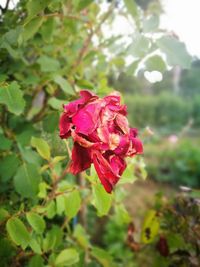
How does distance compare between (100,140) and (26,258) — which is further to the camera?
(26,258)

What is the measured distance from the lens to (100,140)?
0.55 meters

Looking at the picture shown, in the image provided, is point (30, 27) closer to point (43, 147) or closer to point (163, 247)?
point (43, 147)

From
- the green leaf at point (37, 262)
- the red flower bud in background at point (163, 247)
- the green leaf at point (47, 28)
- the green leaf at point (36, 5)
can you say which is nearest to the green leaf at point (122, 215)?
the red flower bud in background at point (163, 247)

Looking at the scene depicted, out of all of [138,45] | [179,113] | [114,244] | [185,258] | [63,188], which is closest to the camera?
[138,45]

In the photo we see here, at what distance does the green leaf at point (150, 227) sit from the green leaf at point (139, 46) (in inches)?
24.5

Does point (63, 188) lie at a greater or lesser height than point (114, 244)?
greater

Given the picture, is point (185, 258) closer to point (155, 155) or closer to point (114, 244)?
point (114, 244)

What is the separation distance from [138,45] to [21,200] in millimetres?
504

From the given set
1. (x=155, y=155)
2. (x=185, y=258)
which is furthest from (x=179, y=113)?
(x=185, y=258)

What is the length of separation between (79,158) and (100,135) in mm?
57

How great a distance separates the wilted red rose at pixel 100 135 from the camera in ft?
1.81

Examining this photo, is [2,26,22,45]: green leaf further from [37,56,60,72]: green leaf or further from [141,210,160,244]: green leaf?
[141,210,160,244]: green leaf

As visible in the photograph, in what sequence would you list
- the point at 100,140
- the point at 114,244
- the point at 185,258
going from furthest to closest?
the point at 114,244
the point at 185,258
the point at 100,140

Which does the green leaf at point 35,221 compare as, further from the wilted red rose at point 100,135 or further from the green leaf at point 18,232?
the wilted red rose at point 100,135
